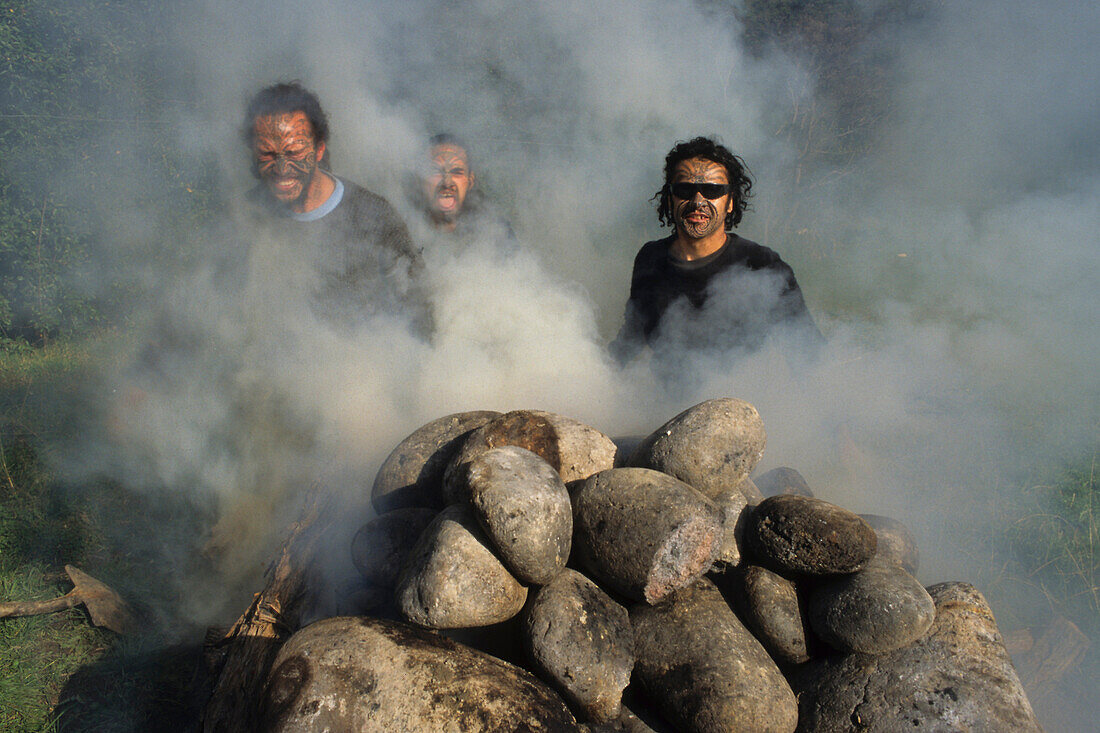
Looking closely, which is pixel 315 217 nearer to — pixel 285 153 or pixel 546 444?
pixel 285 153

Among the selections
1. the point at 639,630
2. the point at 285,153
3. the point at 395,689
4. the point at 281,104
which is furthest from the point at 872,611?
the point at 281,104

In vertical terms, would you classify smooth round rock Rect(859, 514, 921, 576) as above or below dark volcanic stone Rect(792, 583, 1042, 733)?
above

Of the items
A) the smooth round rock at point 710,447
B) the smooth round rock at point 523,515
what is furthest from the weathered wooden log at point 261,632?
the smooth round rock at point 710,447

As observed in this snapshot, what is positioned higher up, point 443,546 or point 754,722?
point 443,546

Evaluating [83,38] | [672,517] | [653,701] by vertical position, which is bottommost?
[653,701]

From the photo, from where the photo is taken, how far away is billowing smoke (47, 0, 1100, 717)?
3.71 metres

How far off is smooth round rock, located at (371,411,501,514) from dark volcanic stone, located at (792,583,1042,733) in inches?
55.5

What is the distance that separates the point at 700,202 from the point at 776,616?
8.35ft

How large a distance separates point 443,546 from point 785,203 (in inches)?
370

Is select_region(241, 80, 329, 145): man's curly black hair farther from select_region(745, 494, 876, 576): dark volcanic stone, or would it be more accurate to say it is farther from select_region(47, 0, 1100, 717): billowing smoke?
select_region(745, 494, 876, 576): dark volcanic stone

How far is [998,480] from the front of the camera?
4207mm

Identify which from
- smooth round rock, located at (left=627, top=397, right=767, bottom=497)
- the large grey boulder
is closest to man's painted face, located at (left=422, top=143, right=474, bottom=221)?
smooth round rock, located at (left=627, top=397, right=767, bottom=497)

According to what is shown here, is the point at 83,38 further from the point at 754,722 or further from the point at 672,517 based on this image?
the point at 754,722

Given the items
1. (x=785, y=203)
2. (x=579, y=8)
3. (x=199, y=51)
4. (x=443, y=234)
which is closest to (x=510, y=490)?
(x=443, y=234)
